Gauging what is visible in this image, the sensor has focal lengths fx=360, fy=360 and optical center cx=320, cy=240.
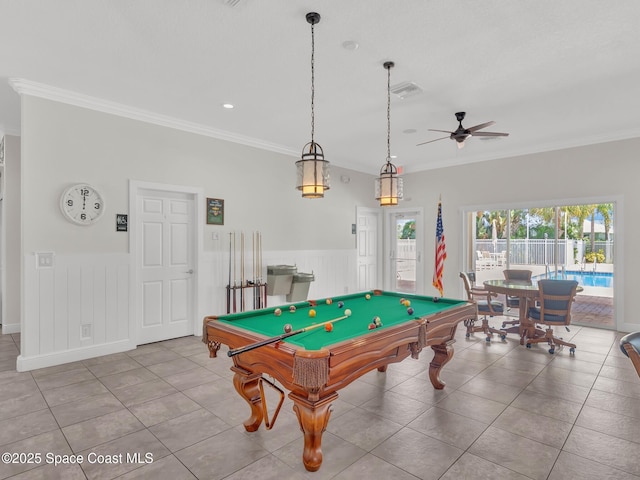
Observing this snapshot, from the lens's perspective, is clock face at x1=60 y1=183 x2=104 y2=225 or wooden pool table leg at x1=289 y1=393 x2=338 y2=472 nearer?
wooden pool table leg at x1=289 y1=393 x2=338 y2=472

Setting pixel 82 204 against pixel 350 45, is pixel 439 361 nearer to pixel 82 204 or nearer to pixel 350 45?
pixel 350 45

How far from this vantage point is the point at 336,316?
298cm

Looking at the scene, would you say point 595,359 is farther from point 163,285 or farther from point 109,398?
point 163,285

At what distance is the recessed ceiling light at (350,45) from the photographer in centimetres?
289

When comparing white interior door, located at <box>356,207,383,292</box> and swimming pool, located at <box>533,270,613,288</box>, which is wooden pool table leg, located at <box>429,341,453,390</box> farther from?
white interior door, located at <box>356,207,383,292</box>

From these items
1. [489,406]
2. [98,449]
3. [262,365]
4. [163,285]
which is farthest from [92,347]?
[489,406]

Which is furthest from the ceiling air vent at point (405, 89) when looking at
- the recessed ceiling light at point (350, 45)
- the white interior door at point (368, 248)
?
the white interior door at point (368, 248)

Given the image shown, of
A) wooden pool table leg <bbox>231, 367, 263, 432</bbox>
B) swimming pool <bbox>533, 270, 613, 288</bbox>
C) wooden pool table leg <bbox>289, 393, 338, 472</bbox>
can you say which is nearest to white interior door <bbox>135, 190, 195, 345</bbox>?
wooden pool table leg <bbox>231, 367, 263, 432</bbox>

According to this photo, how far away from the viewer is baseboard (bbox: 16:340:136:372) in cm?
366

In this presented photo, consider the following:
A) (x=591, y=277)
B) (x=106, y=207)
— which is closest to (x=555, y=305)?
(x=591, y=277)

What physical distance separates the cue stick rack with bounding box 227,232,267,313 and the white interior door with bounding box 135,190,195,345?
0.56 meters

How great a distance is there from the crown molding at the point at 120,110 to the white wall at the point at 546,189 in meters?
3.57

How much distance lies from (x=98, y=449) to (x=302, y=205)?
4598 millimetres

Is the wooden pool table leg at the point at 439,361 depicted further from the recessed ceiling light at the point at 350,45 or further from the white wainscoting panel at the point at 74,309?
the white wainscoting panel at the point at 74,309
